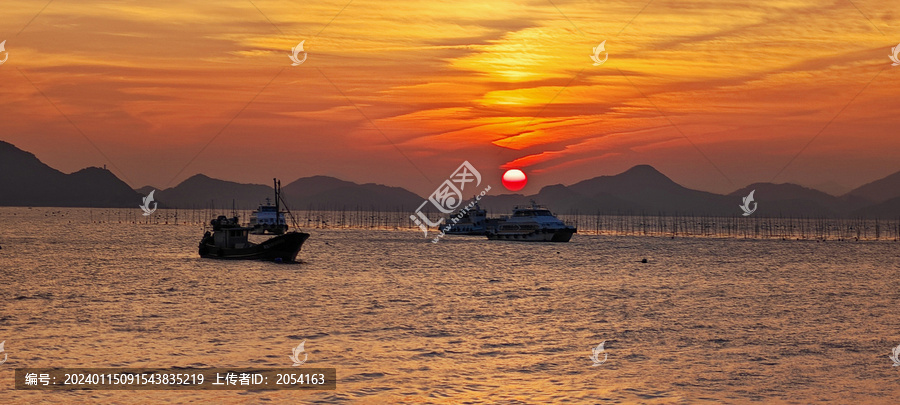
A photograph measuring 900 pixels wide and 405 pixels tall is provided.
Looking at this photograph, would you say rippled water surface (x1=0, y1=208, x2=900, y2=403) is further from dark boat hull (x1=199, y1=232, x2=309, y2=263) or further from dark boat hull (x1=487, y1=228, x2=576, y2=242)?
dark boat hull (x1=487, y1=228, x2=576, y2=242)

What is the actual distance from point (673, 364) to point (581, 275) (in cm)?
4695

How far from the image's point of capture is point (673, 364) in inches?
1075

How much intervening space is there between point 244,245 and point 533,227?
256ft

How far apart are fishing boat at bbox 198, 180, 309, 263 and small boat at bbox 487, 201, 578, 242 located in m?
72.6

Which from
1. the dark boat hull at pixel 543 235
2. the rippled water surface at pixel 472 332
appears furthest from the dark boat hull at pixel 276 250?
the dark boat hull at pixel 543 235

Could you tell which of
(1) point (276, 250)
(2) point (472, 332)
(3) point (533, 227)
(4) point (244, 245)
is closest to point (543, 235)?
(3) point (533, 227)

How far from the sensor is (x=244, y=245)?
86500mm

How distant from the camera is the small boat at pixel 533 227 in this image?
14962cm

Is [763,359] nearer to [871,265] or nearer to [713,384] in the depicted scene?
[713,384]

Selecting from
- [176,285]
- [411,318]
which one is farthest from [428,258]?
[411,318]

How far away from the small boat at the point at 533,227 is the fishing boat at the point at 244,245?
72.6 m

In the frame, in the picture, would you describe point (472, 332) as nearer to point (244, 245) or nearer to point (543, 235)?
point (244, 245)

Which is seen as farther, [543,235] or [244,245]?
[543,235]

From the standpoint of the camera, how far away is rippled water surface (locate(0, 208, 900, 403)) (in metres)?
23.3
